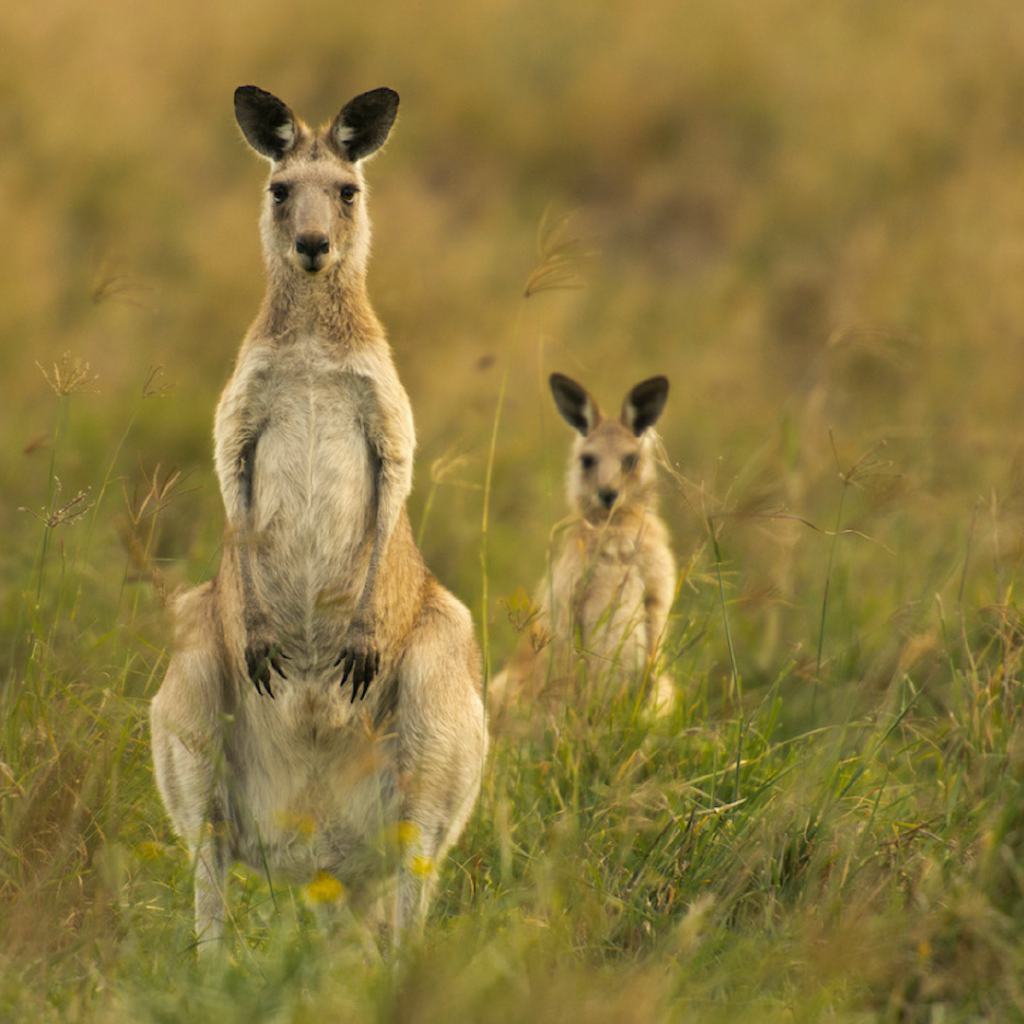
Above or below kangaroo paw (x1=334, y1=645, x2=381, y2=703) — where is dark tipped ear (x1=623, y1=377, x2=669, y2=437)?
above

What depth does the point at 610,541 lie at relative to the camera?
644cm

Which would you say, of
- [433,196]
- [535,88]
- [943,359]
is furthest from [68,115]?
[943,359]

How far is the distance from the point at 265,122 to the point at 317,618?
157 cm

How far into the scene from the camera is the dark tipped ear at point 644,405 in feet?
22.4

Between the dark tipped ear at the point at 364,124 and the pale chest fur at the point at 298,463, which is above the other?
the dark tipped ear at the point at 364,124

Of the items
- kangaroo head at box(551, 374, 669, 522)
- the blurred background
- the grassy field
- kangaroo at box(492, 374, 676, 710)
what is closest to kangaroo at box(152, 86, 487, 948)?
the grassy field

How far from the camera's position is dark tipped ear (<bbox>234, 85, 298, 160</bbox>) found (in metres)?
4.21

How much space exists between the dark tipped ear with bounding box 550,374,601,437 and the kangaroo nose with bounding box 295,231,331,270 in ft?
10.4

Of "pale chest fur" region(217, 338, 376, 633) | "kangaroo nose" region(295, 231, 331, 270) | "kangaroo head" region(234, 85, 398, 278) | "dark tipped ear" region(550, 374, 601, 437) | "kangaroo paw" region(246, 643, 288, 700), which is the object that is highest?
"kangaroo head" region(234, 85, 398, 278)

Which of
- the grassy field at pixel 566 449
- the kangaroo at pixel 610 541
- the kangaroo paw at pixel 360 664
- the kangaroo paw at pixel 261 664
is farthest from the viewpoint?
the kangaroo at pixel 610 541

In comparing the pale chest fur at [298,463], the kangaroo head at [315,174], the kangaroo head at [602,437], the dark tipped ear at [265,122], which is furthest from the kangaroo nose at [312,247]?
the kangaroo head at [602,437]

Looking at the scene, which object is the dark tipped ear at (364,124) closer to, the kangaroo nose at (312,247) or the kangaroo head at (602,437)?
the kangaroo nose at (312,247)

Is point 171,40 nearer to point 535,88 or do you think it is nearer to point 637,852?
point 535,88

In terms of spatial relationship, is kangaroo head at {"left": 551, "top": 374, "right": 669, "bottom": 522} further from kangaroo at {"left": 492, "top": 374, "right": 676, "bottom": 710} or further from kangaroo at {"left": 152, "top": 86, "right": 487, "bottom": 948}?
kangaroo at {"left": 152, "top": 86, "right": 487, "bottom": 948}
